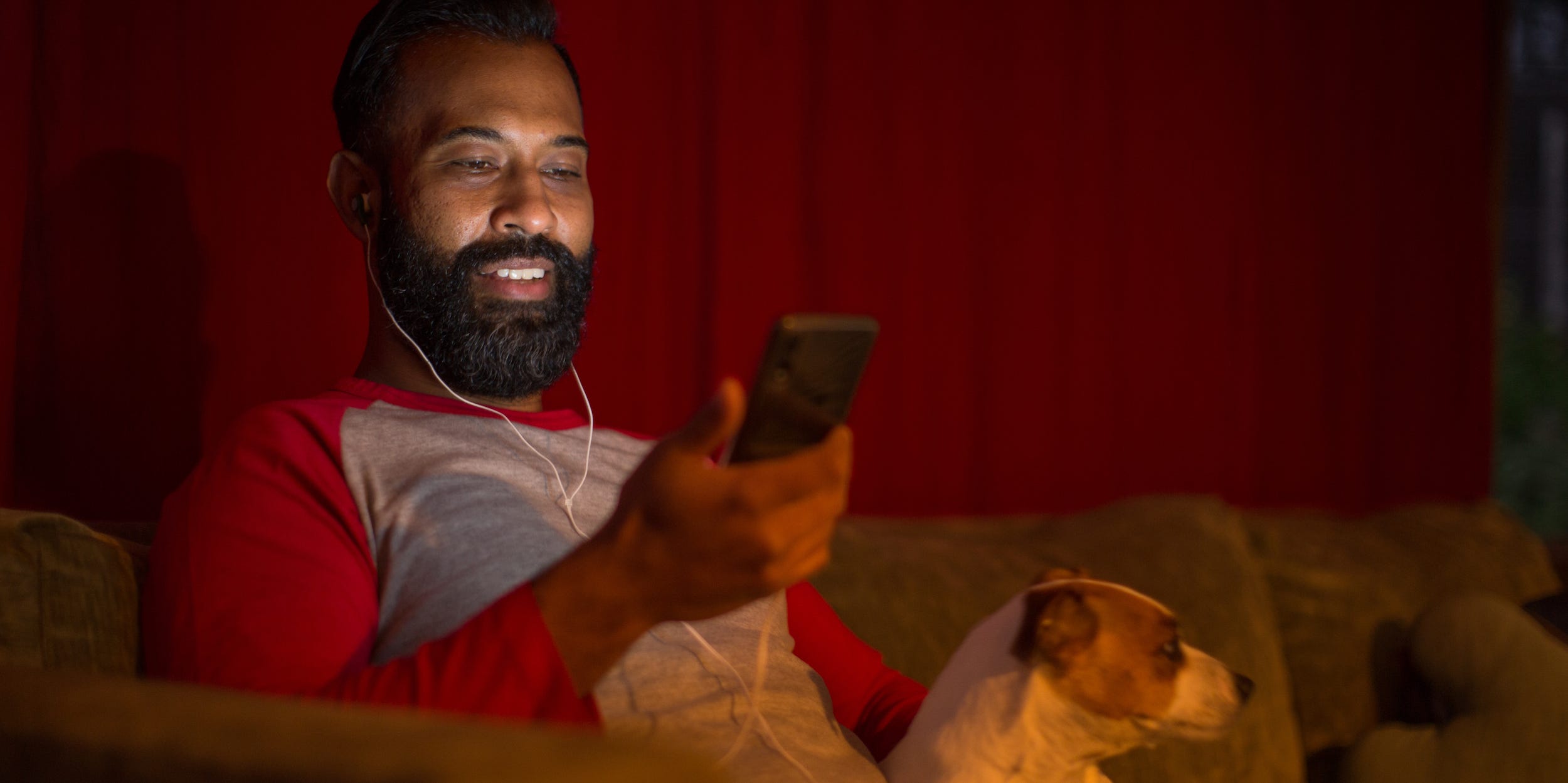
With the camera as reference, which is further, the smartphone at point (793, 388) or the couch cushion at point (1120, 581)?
the couch cushion at point (1120, 581)

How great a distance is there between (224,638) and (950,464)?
167 centimetres

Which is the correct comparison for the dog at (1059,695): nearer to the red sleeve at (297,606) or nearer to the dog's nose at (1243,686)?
the dog's nose at (1243,686)

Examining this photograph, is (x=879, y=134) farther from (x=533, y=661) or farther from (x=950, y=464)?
(x=533, y=661)

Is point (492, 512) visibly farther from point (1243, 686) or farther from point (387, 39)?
point (1243, 686)

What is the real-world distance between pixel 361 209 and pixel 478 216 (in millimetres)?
175

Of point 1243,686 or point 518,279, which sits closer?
point 518,279

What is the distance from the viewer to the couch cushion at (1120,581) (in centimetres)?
170

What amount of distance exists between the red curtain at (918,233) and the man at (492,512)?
395 millimetres

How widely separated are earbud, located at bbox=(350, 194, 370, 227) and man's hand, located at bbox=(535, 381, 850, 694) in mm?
730

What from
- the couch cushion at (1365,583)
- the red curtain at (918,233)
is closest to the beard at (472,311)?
the red curtain at (918,233)

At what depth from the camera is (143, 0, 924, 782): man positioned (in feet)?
2.41

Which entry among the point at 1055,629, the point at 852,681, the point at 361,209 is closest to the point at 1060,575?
the point at 1055,629

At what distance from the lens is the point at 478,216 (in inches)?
50.4

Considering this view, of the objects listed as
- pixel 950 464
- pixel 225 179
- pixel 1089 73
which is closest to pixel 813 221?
pixel 950 464
